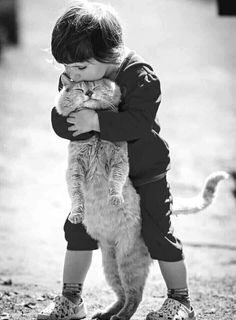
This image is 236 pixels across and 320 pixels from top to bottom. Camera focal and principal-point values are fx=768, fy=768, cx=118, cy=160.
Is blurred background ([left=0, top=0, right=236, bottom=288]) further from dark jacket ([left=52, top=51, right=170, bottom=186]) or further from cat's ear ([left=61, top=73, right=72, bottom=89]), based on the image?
dark jacket ([left=52, top=51, right=170, bottom=186])

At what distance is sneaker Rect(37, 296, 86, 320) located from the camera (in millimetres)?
4258

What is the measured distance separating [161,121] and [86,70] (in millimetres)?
7129

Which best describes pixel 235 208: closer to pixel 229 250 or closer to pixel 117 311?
pixel 229 250

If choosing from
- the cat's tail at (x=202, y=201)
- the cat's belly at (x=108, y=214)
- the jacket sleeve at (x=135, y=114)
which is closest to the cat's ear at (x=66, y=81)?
the jacket sleeve at (x=135, y=114)

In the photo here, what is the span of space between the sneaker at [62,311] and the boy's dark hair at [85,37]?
137 cm

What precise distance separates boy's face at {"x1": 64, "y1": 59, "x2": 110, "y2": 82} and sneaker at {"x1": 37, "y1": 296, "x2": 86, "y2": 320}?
1.28 m

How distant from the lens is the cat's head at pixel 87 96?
3.86 m

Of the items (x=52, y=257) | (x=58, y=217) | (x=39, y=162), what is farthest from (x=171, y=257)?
(x=39, y=162)

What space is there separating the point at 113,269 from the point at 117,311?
30 cm

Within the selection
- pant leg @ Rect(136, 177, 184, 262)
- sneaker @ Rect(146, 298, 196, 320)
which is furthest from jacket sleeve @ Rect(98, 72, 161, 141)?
sneaker @ Rect(146, 298, 196, 320)

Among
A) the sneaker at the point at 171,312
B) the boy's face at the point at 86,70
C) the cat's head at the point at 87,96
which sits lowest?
the sneaker at the point at 171,312

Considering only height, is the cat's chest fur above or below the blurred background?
above

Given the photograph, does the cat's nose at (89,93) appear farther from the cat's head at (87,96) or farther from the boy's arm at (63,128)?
the boy's arm at (63,128)

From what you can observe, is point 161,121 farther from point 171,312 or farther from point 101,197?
point 101,197
